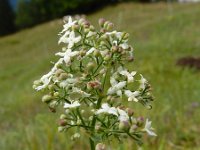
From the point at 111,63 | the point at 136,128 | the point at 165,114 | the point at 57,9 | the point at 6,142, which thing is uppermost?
the point at 111,63

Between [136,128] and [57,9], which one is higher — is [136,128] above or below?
above

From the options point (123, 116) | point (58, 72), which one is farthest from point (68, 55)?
point (123, 116)

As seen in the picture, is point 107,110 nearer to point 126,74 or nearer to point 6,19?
point 126,74

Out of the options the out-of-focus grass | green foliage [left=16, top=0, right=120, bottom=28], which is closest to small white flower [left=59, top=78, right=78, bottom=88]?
the out-of-focus grass

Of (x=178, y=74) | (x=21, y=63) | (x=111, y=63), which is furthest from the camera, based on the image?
(x=21, y=63)

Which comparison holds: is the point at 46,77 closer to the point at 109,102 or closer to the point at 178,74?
the point at 109,102

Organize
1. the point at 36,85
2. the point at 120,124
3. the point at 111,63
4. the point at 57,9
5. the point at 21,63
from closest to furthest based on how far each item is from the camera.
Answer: the point at 120,124 < the point at 111,63 < the point at 36,85 < the point at 21,63 < the point at 57,9

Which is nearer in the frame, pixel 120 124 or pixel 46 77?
pixel 120 124

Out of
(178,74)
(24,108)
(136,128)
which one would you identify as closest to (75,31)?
(136,128)

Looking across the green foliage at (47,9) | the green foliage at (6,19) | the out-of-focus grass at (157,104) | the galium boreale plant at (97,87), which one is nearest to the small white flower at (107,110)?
the galium boreale plant at (97,87)
